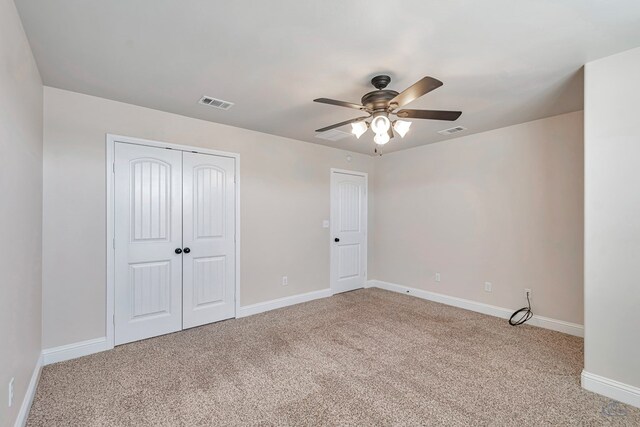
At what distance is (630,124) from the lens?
7.04 ft

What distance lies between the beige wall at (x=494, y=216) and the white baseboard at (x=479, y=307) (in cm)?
7

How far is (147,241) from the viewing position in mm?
3234

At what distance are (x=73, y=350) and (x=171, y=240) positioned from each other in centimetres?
130

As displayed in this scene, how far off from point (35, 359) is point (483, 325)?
4.47m

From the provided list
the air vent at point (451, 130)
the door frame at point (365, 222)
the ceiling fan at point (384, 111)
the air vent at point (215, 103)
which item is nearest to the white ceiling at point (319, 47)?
the air vent at point (215, 103)

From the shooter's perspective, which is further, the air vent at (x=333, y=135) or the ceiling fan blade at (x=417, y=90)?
the air vent at (x=333, y=135)

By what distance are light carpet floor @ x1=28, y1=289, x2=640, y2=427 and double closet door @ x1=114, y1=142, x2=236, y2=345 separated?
10.5 inches

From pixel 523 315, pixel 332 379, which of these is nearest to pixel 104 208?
pixel 332 379

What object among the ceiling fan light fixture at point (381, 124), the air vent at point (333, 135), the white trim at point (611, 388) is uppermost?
the air vent at point (333, 135)

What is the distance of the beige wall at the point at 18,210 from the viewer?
156 cm

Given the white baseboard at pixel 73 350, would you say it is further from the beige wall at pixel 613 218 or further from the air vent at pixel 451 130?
the air vent at pixel 451 130

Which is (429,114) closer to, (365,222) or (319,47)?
(319,47)

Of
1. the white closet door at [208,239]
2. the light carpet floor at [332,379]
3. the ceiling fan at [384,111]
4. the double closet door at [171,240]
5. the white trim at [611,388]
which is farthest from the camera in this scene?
the white closet door at [208,239]

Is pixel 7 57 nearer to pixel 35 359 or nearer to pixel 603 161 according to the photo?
pixel 35 359
